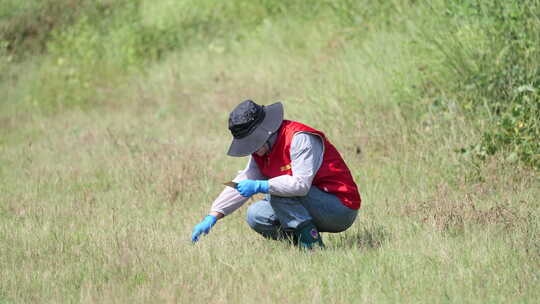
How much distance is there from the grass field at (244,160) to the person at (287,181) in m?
0.20

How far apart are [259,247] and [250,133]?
95 cm

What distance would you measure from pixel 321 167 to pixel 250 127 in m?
0.60

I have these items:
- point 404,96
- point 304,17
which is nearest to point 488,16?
point 404,96

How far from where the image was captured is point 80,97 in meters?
14.0

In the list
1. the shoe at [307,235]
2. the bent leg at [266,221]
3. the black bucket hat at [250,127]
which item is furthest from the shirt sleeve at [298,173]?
the bent leg at [266,221]

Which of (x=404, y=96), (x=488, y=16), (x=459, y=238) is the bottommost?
(x=459, y=238)

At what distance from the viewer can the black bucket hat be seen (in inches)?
207

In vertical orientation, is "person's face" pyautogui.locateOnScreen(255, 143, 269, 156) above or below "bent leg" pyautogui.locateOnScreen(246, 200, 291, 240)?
above

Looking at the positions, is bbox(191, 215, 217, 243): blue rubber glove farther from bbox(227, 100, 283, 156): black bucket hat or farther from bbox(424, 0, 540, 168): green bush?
bbox(424, 0, 540, 168): green bush

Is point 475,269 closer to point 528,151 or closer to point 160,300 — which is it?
point 160,300

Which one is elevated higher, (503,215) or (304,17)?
(304,17)

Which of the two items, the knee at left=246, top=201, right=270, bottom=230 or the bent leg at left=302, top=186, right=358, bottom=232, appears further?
the knee at left=246, top=201, right=270, bottom=230

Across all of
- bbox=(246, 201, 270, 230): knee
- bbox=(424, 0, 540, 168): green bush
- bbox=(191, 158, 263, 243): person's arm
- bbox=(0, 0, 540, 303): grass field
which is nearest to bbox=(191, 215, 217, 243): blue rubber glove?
bbox=(191, 158, 263, 243): person's arm

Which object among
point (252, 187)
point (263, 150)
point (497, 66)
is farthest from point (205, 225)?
point (497, 66)
